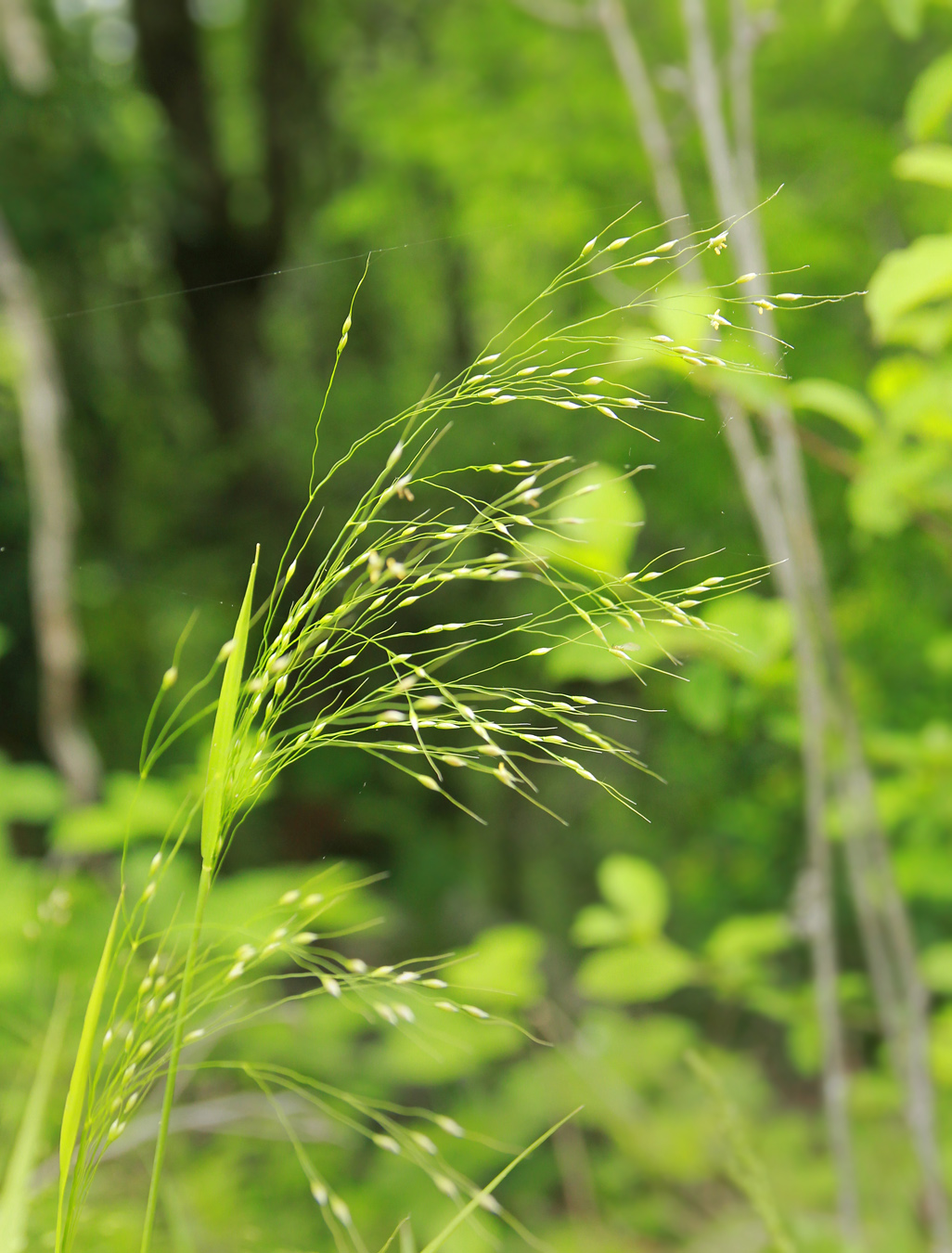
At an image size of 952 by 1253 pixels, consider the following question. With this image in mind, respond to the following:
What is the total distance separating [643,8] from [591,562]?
1.94 meters

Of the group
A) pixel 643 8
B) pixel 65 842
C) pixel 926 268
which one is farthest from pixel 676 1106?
pixel 643 8

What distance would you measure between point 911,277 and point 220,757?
0.60 m

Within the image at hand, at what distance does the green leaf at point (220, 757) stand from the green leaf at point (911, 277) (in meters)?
0.53

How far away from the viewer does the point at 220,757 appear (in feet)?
1.35

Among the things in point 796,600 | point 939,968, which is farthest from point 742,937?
point 796,600

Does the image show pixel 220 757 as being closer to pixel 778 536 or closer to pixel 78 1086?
pixel 78 1086

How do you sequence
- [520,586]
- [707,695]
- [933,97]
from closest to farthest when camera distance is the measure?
[933,97] → [707,695] → [520,586]

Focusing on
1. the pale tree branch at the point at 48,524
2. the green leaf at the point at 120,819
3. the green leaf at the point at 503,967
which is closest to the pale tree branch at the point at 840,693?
the green leaf at the point at 503,967

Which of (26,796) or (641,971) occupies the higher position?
(26,796)

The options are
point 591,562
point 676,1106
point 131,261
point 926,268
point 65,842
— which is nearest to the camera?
point 926,268

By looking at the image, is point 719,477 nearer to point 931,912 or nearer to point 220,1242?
point 220,1242

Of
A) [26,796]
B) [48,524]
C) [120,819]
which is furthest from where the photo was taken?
[48,524]

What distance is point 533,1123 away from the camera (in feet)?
6.62

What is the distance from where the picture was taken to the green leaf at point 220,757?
0.40m
